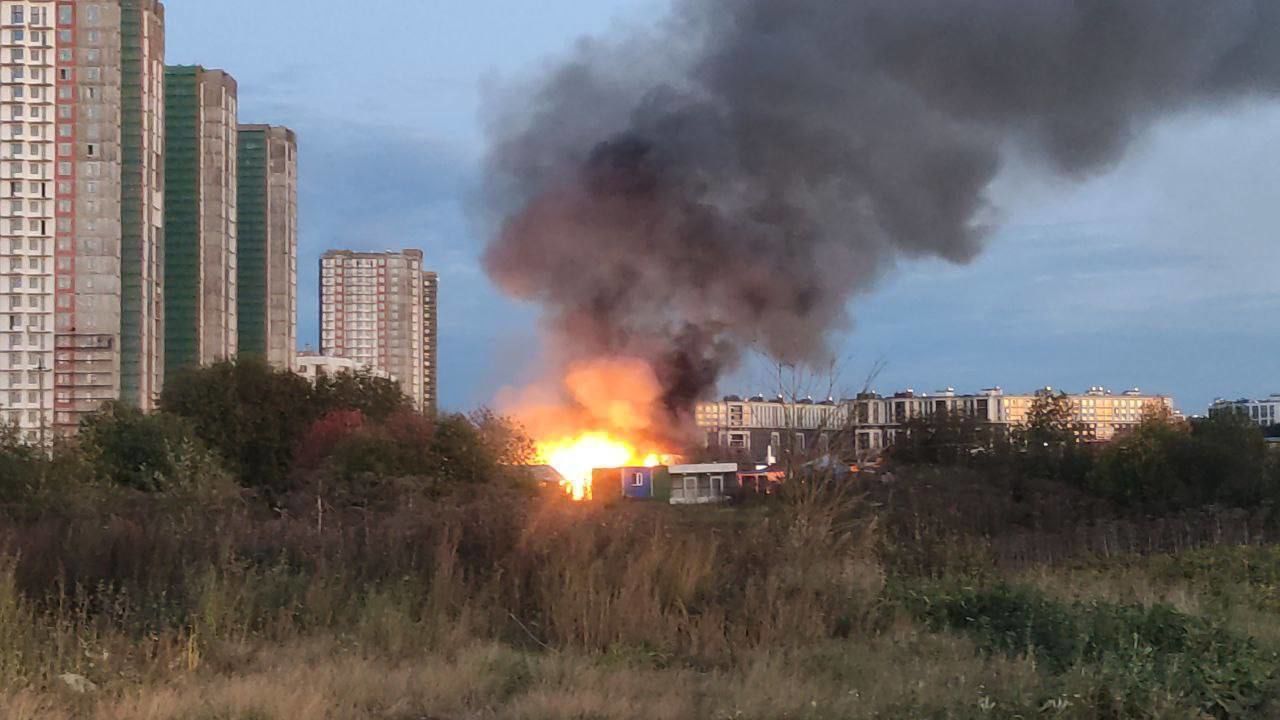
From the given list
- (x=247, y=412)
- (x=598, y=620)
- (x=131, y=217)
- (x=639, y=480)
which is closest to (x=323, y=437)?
(x=247, y=412)

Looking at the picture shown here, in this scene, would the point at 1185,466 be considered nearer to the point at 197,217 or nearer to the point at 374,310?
→ the point at 197,217

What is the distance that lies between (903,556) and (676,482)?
41.6 meters

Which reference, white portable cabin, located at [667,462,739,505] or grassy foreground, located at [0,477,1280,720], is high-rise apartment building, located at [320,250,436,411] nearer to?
white portable cabin, located at [667,462,739,505]

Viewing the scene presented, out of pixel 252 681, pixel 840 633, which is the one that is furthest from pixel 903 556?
pixel 252 681

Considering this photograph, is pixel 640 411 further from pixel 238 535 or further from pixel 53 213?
pixel 53 213

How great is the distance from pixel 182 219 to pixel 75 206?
27.6ft

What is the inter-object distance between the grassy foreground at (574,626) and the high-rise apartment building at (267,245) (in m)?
96.2

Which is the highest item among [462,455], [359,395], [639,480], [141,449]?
[359,395]

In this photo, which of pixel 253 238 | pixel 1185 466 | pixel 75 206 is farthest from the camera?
pixel 253 238

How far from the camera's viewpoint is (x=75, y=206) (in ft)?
291

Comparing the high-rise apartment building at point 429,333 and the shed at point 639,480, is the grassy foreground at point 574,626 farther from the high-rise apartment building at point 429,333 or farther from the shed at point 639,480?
the high-rise apartment building at point 429,333

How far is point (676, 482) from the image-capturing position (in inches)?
2245

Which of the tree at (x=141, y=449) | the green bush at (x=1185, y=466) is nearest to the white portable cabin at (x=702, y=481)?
the green bush at (x=1185, y=466)

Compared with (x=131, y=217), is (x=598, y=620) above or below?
below
